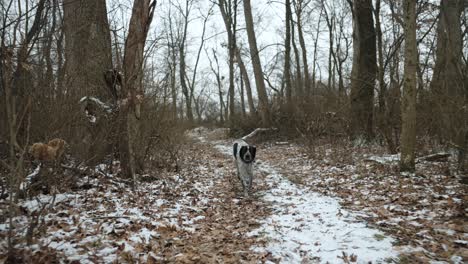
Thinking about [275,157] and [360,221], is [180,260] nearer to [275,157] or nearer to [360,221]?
[360,221]

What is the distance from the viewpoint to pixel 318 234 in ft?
15.0

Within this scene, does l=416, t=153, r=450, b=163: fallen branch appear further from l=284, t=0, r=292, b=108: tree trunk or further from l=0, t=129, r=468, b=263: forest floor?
l=284, t=0, r=292, b=108: tree trunk

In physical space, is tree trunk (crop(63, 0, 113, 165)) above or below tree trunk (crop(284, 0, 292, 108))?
below

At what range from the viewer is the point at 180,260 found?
12.6 ft

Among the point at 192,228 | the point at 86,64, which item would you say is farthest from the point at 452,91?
the point at 86,64

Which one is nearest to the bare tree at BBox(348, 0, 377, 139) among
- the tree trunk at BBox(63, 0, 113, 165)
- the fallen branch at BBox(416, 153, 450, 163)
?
the fallen branch at BBox(416, 153, 450, 163)

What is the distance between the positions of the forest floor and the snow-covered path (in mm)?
13

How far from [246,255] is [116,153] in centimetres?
407

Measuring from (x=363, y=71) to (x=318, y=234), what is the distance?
775cm

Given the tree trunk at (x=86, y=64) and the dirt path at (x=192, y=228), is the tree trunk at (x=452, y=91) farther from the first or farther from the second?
the tree trunk at (x=86, y=64)

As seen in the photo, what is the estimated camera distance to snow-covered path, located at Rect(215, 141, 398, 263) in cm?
386

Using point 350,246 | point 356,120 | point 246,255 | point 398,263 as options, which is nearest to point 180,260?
point 246,255

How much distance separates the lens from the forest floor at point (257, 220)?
12.5 ft

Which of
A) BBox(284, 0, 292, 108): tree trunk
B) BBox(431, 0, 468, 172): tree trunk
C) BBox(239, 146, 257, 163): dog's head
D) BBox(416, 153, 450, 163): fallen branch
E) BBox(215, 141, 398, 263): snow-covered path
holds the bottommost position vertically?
BBox(215, 141, 398, 263): snow-covered path
